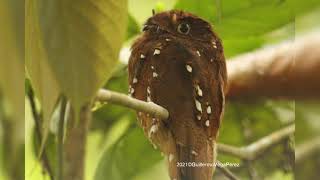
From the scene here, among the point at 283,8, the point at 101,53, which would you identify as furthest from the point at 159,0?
the point at 101,53

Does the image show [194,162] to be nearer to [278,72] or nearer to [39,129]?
[278,72]

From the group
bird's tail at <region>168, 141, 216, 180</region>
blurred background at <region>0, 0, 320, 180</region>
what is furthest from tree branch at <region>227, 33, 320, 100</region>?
bird's tail at <region>168, 141, 216, 180</region>

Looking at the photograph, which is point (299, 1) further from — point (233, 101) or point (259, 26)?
point (233, 101)

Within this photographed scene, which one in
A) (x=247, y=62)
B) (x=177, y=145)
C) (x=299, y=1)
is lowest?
(x=177, y=145)

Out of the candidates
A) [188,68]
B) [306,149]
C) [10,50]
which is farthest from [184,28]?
[10,50]

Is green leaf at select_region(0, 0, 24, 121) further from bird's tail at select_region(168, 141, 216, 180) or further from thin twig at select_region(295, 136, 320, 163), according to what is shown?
thin twig at select_region(295, 136, 320, 163)

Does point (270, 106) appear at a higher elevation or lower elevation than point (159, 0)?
lower

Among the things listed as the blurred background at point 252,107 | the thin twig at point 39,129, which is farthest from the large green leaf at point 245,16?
the thin twig at point 39,129
